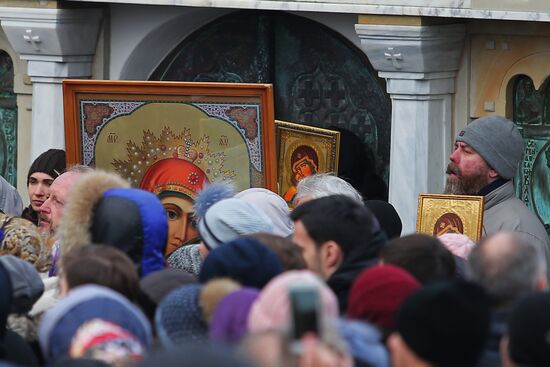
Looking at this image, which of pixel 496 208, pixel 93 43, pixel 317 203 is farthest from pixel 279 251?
pixel 93 43

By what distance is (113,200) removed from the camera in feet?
17.2

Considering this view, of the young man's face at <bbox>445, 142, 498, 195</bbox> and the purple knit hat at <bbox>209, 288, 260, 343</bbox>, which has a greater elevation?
the young man's face at <bbox>445, 142, 498, 195</bbox>

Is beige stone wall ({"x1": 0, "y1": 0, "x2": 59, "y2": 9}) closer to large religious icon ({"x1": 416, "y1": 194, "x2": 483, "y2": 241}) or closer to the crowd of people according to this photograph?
the crowd of people

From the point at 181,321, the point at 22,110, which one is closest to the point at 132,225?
the point at 181,321

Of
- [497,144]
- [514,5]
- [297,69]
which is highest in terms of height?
[514,5]

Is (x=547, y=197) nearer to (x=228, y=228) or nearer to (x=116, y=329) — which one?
(x=228, y=228)

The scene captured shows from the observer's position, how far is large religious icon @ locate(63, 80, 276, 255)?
7.02 m

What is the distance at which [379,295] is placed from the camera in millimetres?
4371

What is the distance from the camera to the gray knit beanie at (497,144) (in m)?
6.90

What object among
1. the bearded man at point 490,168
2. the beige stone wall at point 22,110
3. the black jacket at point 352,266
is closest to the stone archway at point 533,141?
the bearded man at point 490,168

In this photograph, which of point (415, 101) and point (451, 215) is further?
point (415, 101)

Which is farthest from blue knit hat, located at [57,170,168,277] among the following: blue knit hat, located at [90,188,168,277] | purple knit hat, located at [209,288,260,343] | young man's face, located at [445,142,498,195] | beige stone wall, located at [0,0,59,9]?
beige stone wall, located at [0,0,59,9]

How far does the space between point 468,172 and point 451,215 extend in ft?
1.28

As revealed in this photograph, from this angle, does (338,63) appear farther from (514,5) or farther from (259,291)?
(259,291)
